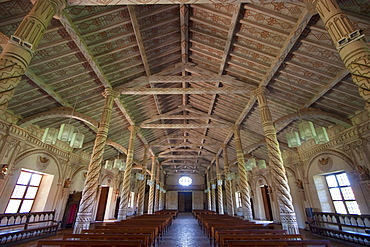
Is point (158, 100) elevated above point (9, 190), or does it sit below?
above

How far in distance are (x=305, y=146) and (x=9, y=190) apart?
48.9ft

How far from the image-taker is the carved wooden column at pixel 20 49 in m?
2.57

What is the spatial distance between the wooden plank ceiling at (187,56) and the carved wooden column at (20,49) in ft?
2.89

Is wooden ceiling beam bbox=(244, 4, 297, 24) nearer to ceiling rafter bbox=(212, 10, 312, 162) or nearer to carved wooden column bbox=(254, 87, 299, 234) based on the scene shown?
ceiling rafter bbox=(212, 10, 312, 162)

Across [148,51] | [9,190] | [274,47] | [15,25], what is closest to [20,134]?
[9,190]

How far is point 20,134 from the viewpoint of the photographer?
7.50 meters

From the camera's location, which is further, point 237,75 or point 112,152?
point 112,152

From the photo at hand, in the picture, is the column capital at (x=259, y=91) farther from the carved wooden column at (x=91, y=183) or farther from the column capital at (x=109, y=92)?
the carved wooden column at (x=91, y=183)

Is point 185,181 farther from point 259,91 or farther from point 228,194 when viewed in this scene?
point 259,91

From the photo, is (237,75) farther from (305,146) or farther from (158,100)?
(305,146)

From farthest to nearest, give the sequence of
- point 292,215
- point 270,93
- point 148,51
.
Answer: point 270,93
point 148,51
point 292,215

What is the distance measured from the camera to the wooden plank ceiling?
4941 mm

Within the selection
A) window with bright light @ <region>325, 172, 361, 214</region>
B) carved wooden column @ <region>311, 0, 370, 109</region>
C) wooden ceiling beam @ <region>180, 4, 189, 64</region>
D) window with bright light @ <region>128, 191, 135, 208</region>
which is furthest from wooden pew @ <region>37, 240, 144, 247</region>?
window with bright light @ <region>128, 191, 135, 208</region>

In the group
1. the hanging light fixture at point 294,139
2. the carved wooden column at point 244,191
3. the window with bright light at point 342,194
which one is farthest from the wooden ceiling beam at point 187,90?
the window with bright light at point 342,194
